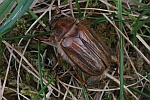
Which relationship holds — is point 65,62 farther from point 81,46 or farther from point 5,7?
point 5,7

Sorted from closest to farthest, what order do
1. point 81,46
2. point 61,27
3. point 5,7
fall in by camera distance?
point 5,7 → point 81,46 → point 61,27

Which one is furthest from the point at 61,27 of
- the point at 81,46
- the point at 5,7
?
the point at 5,7

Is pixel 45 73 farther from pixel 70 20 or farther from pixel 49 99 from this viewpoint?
pixel 70 20

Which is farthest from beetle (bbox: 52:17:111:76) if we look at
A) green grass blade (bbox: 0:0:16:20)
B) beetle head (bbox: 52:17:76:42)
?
green grass blade (bbox: 0:0:16:20)

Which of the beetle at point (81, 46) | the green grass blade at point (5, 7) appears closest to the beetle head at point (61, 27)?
the beetle at point (81, 46)

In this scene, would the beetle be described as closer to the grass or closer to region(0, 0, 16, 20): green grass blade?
the grass

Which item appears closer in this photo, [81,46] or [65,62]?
[81,46]

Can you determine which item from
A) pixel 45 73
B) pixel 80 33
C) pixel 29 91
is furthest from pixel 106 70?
pixel 29 91
